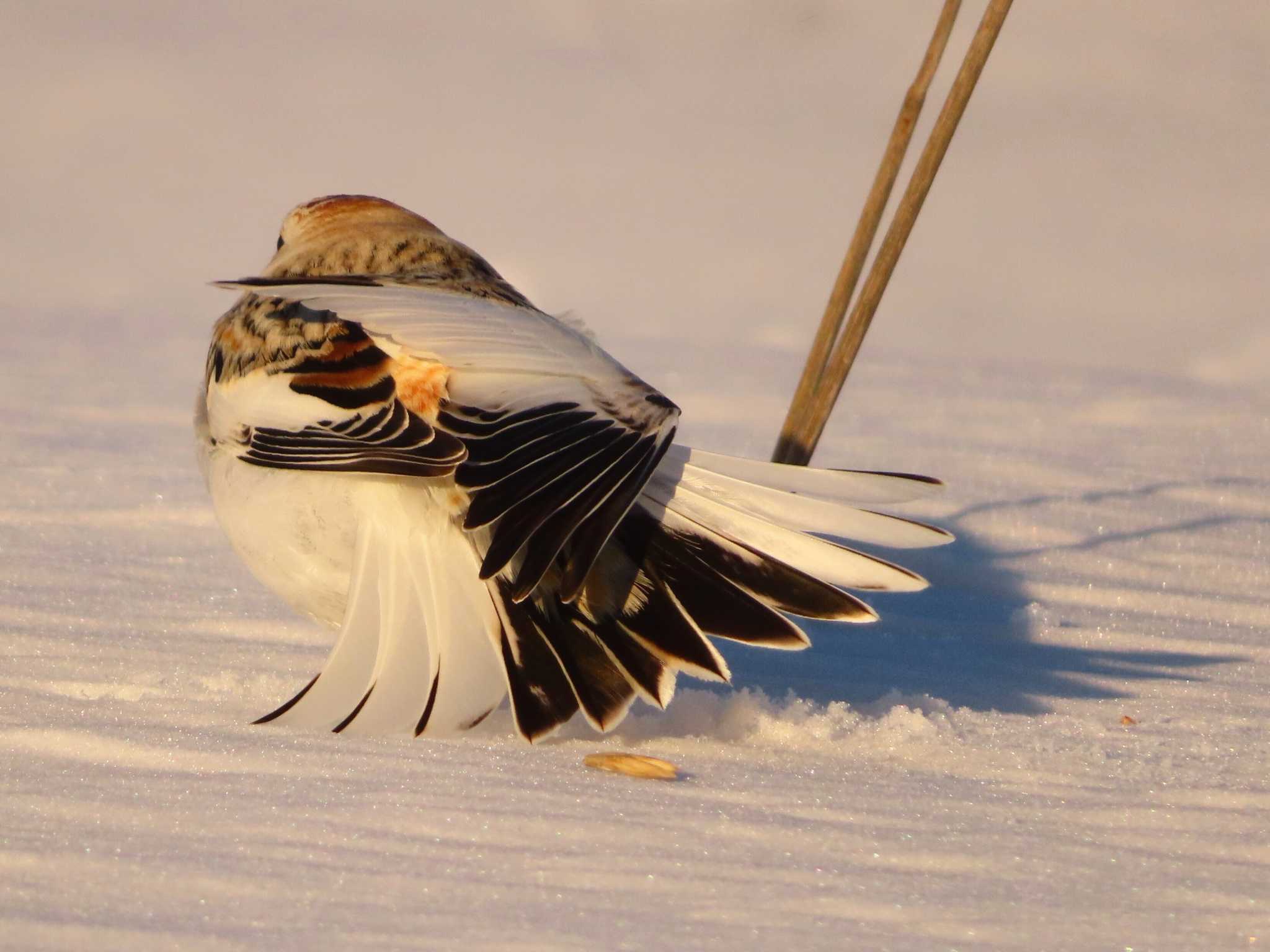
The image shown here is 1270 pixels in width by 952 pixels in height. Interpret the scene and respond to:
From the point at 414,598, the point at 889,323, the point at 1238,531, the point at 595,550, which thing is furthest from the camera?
the point at 889,323

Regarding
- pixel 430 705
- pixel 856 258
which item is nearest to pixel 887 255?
pixel 856 258

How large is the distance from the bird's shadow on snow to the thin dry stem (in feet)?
1.46

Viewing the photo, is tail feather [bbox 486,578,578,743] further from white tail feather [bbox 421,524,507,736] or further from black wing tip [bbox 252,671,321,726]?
black wing tip [bbox 252,671,321,726]

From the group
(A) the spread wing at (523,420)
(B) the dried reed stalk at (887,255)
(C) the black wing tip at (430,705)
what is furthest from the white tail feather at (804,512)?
(B) the dried reed stalk at (887,255)

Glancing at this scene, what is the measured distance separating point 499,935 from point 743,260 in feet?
18.6

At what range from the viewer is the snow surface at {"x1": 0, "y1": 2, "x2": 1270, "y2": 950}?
1.92m

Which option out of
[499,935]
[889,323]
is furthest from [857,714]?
[889,323]

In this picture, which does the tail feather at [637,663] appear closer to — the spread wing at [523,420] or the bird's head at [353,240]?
the spread wing at [523,420]

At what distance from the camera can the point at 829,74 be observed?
936cm

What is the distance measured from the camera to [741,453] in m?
4.59

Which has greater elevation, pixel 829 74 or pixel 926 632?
pixel 829 74

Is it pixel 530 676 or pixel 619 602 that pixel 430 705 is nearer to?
pixel 530 676

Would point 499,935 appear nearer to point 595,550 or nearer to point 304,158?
point 595,550

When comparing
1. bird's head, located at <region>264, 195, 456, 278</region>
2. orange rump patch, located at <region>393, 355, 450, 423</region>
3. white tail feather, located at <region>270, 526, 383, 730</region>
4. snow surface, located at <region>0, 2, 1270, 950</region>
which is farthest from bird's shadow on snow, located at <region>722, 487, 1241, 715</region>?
bird's head, located at <region>264, 195, 456, 278</region>
